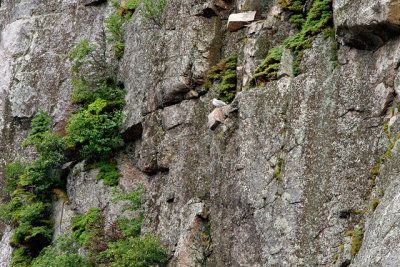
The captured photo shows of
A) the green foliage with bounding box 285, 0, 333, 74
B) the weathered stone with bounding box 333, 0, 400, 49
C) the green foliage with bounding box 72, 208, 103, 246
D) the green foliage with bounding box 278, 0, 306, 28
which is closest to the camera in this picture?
the weathered stone with bounding box 333, 0, 400, 49

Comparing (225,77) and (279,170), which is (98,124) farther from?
(279,170)

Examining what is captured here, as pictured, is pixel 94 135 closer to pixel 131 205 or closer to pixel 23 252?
pixel 131 205

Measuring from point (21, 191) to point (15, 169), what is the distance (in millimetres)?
1289

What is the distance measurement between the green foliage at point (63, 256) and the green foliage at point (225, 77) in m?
7.59

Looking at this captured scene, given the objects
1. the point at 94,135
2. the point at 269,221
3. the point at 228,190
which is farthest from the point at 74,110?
the point at 269,221

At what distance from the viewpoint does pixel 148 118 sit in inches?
750

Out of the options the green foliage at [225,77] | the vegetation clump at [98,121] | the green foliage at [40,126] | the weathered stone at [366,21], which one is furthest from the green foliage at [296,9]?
the green foliage at [40,126]

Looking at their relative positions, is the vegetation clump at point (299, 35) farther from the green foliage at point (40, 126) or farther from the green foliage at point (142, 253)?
the green foliage at point (40, 126)

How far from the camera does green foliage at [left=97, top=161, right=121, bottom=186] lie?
807 inches

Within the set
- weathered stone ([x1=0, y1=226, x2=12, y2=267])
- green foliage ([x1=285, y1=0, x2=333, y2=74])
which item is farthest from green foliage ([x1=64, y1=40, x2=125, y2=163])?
green foliage ([x1=285, y1=0, x2=333, y2=74])

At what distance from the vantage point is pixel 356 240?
9.50 meters

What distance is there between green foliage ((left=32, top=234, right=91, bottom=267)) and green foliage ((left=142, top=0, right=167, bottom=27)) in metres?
9.18

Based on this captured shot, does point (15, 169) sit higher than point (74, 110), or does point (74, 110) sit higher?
point (74, 110)

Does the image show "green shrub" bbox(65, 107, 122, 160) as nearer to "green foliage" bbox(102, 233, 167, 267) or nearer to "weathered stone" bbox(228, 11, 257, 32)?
"green foliage" bbox(102, 233, 167, 267)
